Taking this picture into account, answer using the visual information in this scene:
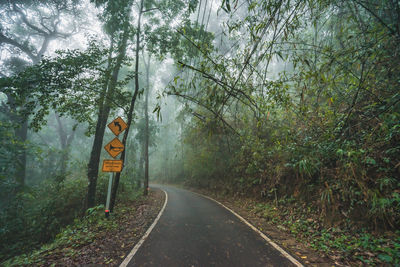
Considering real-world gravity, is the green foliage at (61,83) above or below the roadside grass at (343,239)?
above

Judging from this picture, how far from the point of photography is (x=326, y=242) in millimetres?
4168

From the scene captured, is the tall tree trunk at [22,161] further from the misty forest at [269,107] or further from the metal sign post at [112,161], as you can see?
the metal sign post at [112,161]

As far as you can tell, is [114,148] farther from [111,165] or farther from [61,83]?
[61,83]

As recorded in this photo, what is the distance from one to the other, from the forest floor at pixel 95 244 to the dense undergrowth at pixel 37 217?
27.7 inches

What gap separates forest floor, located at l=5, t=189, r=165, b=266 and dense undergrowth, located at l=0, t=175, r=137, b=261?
0.70 metres

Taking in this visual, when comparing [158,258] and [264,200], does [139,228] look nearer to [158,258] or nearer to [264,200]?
[158,258]

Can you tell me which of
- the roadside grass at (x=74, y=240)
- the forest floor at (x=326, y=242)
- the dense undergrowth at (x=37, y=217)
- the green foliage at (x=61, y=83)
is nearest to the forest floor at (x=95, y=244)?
the roadside grass at (x=74, y=240)

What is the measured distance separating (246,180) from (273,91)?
8238 mm

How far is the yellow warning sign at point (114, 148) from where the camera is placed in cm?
610

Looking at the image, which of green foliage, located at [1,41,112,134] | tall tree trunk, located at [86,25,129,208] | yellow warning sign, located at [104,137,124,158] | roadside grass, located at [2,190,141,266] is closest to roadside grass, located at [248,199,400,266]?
roadside grass, located at [2,190,141,266]

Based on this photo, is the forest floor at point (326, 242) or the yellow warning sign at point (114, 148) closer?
the forest floor at point (326, 242)

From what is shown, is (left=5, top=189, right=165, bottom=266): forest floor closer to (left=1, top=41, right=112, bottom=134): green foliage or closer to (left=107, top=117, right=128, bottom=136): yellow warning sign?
(left=107, top=117, right=128, bottom=136): yellow warning sign

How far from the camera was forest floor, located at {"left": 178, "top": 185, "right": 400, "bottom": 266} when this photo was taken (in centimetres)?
334

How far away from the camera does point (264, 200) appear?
8555mm
